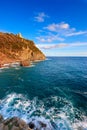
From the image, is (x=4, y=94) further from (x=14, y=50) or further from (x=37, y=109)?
(x=14, y=50)

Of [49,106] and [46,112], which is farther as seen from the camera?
[49,106]

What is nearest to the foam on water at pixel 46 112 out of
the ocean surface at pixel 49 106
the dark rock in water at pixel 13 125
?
the ocean surface at pixel 49 106

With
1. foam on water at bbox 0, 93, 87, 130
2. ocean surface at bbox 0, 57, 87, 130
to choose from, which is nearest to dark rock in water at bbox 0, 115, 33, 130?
foam on water at bbox 0, 93, 87, 130

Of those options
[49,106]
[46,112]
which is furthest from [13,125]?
[49,106]

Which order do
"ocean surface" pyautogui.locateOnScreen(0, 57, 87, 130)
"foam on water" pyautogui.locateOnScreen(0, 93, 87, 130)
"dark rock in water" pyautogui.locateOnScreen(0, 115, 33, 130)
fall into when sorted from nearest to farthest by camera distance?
"dark rock in water" pyautogui.locateOnScreen(0, 115, 33, 130)
"foam on water" pyautogui.locateOnScreen(0, 93, 87, 130)
"ocean surface" pyautogui.locateOnScreen(0, 57, 87, 130)

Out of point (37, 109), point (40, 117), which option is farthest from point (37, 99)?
point (40, 117)

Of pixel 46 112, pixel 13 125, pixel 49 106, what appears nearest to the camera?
pixel 13 125

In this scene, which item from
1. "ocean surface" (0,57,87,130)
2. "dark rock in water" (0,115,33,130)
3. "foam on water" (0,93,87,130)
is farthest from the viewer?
"ocean surface" (0,57,87,130)

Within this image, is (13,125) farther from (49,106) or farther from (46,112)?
(49,106)

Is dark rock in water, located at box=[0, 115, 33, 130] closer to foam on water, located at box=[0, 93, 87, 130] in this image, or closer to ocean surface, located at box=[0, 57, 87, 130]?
foam on water, located at box=[0, 93, 87, 130]
